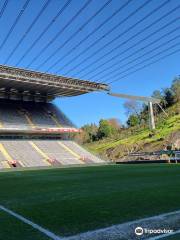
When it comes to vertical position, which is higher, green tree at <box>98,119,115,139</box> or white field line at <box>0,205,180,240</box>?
green tree at <box>98,119,115,139</box>

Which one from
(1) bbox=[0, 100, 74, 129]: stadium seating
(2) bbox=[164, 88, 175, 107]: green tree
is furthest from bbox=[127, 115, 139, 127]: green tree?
(1) bbox=[0, 100, 74, 129]: stadium seating

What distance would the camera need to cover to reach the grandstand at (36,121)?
35469mm

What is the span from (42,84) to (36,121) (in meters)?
6.15

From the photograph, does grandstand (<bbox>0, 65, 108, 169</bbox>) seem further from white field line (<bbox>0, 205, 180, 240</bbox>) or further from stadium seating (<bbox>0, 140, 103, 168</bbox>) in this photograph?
white field line (<bbox>0, 205, 180, 240</bbox>)

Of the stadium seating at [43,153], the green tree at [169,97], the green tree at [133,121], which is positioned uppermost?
the green tree at [169,97]

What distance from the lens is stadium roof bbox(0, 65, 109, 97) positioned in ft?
120

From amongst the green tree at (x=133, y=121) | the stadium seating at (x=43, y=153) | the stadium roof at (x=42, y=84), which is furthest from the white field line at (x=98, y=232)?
the green tree at (x=133, y=121)

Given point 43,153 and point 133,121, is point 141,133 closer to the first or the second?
point 133,121

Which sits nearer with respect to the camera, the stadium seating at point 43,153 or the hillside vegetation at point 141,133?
the stadium seating at point 43,153

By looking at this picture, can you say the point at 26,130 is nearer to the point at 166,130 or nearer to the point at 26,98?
the point at 26,98

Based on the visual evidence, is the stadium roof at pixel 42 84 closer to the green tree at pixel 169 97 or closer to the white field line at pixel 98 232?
the white field line at pixel 98 232

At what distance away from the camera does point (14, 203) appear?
24.4ft

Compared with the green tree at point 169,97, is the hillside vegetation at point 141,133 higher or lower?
lower

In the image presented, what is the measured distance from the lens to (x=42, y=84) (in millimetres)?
39500
